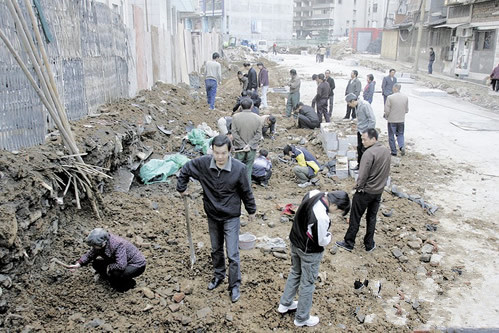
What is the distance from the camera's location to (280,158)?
9930 millimetres

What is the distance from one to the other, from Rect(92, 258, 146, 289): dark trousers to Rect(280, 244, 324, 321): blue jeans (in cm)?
168

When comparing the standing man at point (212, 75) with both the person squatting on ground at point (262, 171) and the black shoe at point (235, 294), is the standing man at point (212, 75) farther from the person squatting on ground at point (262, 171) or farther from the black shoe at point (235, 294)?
the black shoe at point (235, 294)

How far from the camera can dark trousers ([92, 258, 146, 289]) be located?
4336mm

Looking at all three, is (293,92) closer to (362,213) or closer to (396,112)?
(396,112)

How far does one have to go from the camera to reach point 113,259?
4.30 m

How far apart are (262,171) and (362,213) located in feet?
9.67

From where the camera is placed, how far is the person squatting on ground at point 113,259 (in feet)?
13.5

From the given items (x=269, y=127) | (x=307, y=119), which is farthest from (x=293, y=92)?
(x=269, y=127)

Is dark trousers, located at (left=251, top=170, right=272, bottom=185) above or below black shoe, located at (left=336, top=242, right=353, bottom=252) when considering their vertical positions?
above

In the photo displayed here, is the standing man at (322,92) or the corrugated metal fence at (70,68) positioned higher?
the corrugated metal fence at (70,68)

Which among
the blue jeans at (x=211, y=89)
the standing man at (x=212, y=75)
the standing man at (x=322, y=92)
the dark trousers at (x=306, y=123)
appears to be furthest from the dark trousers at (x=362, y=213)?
the blue jeans at (x=211, y=89)

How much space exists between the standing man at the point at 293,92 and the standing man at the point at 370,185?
7992mm

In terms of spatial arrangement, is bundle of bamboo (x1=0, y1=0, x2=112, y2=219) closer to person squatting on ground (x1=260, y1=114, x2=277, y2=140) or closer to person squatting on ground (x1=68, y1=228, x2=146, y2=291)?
person squatting on ground (x1=68, y1=228, x2=146, y2=291)

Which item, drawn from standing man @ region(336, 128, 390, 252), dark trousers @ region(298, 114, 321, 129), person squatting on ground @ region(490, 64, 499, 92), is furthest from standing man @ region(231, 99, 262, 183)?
person squatting on ground @ region(490, 64, 499, 92)
